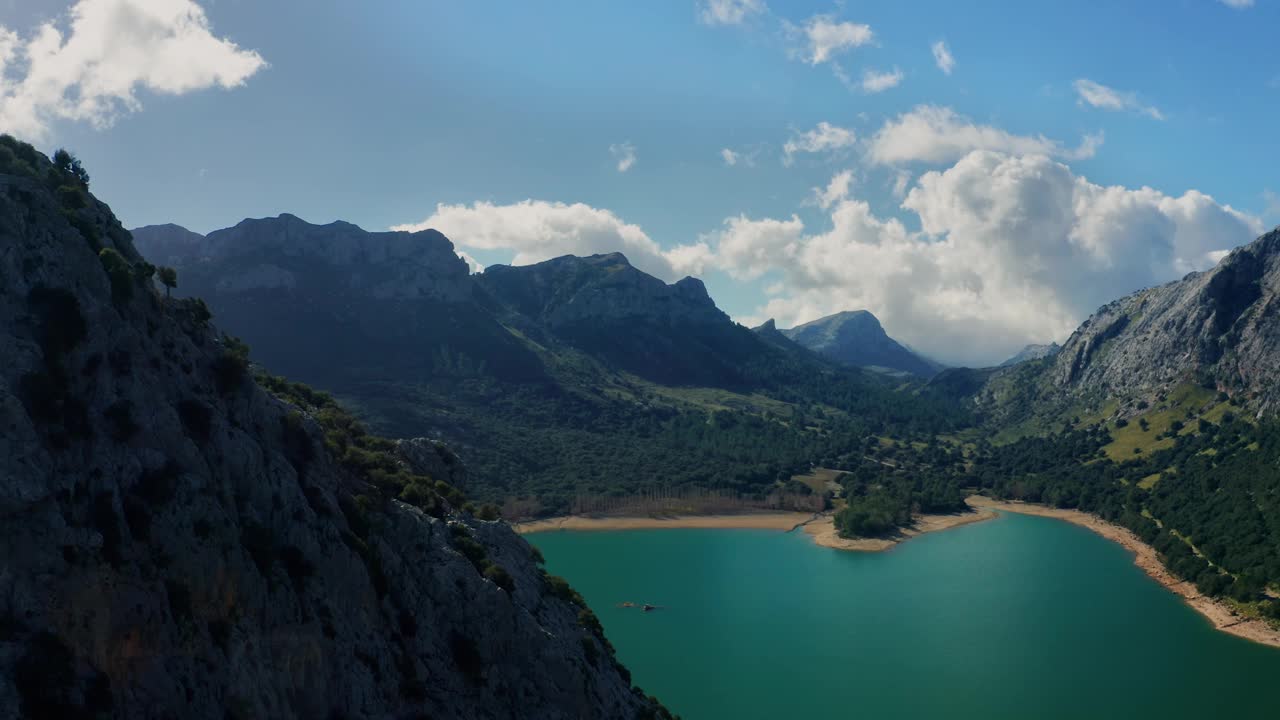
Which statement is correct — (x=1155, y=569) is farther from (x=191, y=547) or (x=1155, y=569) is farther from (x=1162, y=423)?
(x=191, y=547)

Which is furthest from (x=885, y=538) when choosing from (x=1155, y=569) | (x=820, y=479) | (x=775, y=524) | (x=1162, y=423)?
(x=1162, y=423)

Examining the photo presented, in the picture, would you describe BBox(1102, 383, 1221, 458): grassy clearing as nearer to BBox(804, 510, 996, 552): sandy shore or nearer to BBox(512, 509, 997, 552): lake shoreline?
BBox(804, 510, 996, 552): sandy shore

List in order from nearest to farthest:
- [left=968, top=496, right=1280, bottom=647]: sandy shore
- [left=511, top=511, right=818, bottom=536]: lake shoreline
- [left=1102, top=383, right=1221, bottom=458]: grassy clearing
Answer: [left=968, top=496, right=1280, bottom=647]: sandy shore → [left=511, top=511, right=818, bottom=536]: lake shoreline → [left=1102, top=383, right=1221, bottom=458]: grassy clearing

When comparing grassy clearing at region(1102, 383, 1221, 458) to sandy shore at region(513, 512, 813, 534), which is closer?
sandy shore at region(513, 512, 813, 534)

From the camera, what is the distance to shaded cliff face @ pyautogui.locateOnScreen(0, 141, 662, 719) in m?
19.7

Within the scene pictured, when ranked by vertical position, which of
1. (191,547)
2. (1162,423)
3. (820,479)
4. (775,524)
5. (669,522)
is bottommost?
(669,522)

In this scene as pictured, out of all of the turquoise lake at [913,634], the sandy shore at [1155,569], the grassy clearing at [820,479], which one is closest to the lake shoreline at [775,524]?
the turquoise lake at [913,634]

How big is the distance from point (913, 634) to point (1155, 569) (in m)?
52.4

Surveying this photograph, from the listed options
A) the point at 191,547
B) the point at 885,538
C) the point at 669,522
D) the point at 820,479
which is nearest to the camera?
the point at 191,547

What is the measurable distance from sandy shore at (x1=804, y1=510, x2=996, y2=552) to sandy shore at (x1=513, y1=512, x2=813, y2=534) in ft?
18.1

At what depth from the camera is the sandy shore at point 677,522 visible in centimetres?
14112

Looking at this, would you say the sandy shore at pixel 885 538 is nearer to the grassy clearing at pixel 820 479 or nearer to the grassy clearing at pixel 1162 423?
the grassy clearing at pixel 820 479

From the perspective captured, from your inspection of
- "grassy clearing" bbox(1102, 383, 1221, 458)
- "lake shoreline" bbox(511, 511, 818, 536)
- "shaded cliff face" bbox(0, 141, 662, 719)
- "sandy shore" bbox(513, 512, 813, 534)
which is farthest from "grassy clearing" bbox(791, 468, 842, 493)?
"shaded cliff face" bbox(0, 141, 662, 719)

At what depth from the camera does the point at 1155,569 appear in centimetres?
11162
